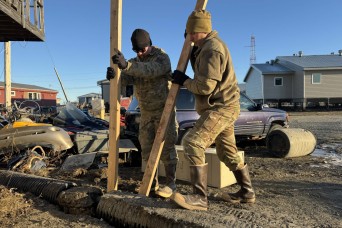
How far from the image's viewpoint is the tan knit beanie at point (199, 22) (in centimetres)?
339

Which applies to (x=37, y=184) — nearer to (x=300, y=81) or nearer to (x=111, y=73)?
(x=111, y=73)

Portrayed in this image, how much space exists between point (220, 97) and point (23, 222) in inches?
94.2

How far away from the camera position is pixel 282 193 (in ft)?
15.1

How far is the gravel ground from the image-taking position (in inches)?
125

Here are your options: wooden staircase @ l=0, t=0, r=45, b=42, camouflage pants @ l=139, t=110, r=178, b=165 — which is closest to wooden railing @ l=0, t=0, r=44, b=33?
wooden staircase @ l=0, t=0, r=45, b=42

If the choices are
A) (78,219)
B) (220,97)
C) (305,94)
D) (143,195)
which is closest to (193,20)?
(220,97)

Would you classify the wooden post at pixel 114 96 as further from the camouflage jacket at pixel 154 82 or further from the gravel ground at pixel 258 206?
the gravel ground at pixel 258 206

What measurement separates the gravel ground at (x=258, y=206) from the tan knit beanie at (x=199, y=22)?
1.74 meters

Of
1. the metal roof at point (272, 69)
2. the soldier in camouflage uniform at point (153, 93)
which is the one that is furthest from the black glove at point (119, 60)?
the metal roof at point (272, 69)

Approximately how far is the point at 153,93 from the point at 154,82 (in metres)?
0.13

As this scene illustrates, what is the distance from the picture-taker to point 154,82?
4.14 metres

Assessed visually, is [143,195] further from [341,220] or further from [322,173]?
[322,173]

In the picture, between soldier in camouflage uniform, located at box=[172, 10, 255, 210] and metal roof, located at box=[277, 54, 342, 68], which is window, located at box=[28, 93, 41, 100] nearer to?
metal roof, located at box=[277, 54, 342, 68]

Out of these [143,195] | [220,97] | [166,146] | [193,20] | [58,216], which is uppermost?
[193,20]
